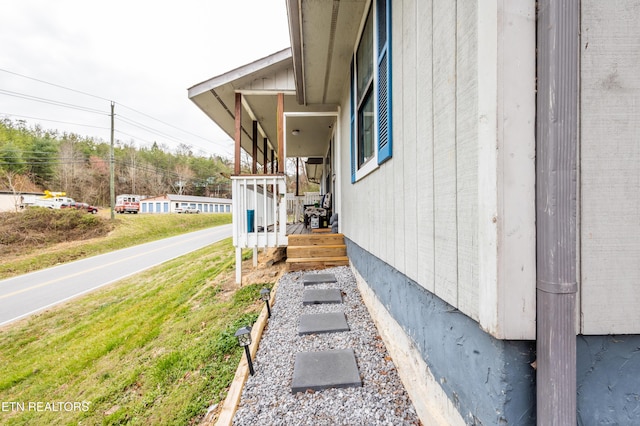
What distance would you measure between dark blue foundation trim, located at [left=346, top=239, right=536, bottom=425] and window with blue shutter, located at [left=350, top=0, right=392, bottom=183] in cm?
117

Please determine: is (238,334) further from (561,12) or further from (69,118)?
(69,118)

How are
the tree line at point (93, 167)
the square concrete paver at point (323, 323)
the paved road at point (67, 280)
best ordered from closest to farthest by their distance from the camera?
the square concrete paver at point (323, 323)
the paved road at point (67, 280)
the tree line at point (93, 167)

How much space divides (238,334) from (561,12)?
233 cm

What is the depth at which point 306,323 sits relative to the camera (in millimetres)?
2777

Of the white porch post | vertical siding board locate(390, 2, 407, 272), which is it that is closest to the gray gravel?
vertical siding board locate(390, 2, 407, 272)

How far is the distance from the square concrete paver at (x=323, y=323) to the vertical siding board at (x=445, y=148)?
5.19 ft

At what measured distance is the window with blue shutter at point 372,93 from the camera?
2219 millimetres

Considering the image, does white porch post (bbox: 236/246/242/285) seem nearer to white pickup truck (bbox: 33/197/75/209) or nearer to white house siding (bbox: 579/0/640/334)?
white house siding (bbox: 579/0/640/334)

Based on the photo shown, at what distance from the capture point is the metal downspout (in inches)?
30.0

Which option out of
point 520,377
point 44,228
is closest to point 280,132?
point 520,377

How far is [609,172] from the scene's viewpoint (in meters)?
0.81
